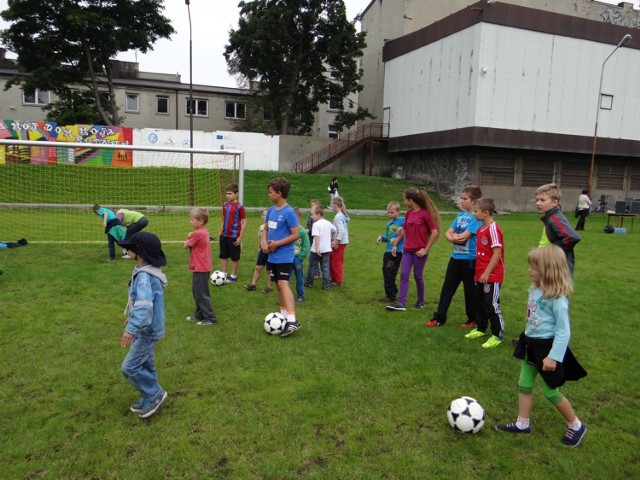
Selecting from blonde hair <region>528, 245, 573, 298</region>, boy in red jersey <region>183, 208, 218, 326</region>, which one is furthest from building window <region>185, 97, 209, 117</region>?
blonde hair <region>528, 245, 573, 298</region>

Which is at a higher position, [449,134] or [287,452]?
[449,134]

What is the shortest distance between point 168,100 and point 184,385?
132ft

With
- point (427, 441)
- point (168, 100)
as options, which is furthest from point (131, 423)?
point (168, 100)

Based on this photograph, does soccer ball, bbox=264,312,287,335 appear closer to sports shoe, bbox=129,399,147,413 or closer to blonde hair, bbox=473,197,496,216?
sports shoe, bbox=129,399,147,413

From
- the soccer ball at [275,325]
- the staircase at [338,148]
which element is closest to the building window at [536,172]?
the staircase at [338,148]

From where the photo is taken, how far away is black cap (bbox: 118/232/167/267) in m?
3.95

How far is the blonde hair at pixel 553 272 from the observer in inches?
135

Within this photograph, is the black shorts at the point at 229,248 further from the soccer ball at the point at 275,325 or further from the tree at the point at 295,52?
the tree at the point at 295,52

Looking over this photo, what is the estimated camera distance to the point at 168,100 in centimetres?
4047

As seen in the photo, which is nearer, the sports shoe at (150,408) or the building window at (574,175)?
the sports shoe at (150,408)

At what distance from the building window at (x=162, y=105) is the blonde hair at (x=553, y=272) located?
136 feet

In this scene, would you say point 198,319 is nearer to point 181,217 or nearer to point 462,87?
point 181,217

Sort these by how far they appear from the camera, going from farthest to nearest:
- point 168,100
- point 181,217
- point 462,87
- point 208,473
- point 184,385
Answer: point 168,100
point 462,87
point 181,217
point 184,385
point 208,473

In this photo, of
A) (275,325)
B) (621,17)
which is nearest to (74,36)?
(275,325)
